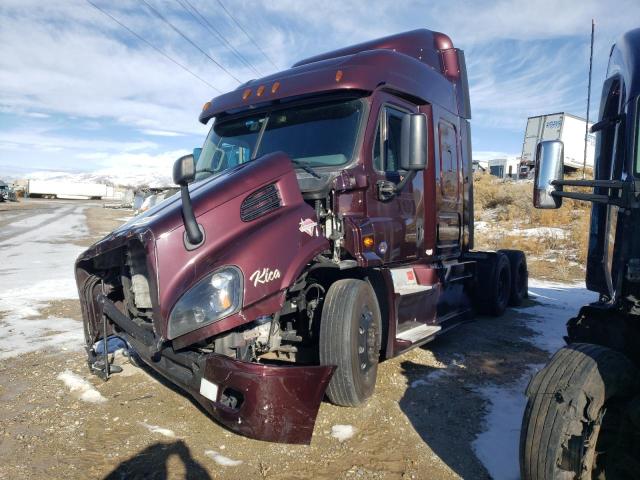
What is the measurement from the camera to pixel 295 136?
15.0 ft

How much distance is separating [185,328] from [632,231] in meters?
2.62

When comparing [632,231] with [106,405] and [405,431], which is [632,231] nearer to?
[405,431]

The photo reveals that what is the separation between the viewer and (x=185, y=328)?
315 centimetres

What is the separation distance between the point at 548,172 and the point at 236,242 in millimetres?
1962

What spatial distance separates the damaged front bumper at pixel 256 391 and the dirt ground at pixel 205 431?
0.27 meters

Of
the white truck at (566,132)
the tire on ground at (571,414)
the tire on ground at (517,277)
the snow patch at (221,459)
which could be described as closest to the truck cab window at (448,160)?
the tire on ground at (517,277)

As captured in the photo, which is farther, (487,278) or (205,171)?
(487,278)

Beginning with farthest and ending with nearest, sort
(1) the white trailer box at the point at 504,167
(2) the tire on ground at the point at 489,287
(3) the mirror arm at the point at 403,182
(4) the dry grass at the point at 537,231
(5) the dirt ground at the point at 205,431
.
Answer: (1) the white trailer box at the point at 504,167 < (4) the dry grass at the point at 537,231 < (2) the tire on ground at the point at 489,287 < (3) the mirror arm at the point at 403,182 < (5) the dirt ground at the point at 205,431

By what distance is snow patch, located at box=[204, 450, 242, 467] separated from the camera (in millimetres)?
3300

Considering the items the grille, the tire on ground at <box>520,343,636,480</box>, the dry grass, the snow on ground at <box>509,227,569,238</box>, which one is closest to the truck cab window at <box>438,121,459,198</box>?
the grille

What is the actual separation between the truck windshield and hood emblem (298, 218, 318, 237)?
30.5 inches

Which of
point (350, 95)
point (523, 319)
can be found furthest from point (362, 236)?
point (523, 319)

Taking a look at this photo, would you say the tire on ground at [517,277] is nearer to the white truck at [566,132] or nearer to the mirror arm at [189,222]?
the mirror arm at [189,222]

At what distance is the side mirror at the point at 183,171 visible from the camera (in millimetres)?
3260
